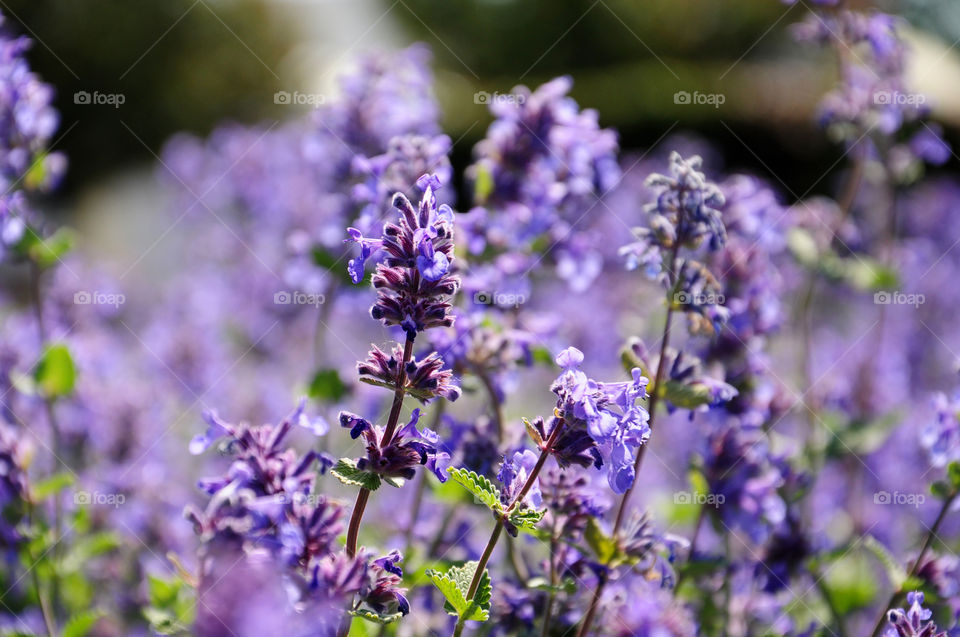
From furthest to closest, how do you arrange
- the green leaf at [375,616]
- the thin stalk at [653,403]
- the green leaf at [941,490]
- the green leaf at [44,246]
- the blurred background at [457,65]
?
the blurred background at [457,65]
the green leaf at [44,246]
the green leaf at [941,490]
the thin stalk at [653,403]
the green leaf at [375,616]

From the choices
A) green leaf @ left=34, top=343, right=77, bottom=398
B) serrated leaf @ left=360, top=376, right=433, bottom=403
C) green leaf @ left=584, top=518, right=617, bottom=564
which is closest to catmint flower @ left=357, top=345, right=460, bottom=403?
serrated leaf @ left=360, top=376, right=433, bottom=403

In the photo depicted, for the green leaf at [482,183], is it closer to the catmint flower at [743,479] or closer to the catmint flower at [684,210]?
the catmint flower at [684,210]

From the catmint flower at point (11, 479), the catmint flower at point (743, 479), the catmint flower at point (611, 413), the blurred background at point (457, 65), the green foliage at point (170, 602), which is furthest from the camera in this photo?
the blurred background at point (457, 65)

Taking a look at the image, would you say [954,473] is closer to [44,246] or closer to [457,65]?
[44,246]

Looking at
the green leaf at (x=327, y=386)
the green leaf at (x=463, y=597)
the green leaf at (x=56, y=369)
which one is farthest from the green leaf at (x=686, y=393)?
the green leaf at (x=56, y=369)

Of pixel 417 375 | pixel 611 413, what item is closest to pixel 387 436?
pixel 417 375

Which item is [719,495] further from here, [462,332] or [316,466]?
[316,466]
